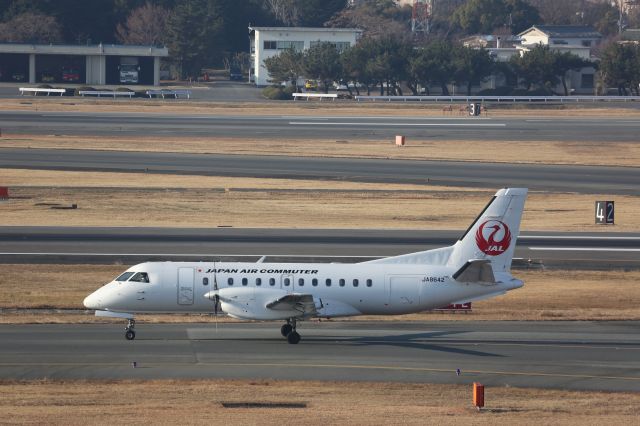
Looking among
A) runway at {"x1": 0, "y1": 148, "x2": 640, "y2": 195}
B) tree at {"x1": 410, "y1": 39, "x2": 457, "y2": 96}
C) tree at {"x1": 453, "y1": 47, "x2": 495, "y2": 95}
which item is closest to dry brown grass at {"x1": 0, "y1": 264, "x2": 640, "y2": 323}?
runway at {"x1": 0, "y1": 148, "x2": 640, "y2": 195}

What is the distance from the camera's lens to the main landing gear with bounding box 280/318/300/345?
34906 mm

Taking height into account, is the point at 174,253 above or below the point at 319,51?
below

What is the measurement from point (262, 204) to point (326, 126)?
48.4m

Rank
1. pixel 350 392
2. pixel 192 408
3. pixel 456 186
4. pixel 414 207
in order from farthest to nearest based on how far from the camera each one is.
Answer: pixel 456 186, pixel 414 207, pixel 350 392, pixel 192 408

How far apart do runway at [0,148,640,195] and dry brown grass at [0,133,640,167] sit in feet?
11.7

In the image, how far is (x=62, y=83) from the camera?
176 m

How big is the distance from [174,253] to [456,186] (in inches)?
1134

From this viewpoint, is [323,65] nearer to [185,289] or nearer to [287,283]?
[287,283]

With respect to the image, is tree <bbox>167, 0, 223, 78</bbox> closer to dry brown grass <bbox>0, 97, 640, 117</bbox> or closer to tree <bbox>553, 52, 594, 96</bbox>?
dry brown grass <bbox>0, 97, 640, 117</bbox>

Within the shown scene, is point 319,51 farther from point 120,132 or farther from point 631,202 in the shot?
point 631,202

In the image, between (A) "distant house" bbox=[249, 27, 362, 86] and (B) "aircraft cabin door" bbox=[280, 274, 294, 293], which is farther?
(A) "distant house" bbox=[249, 27, 362, 86]

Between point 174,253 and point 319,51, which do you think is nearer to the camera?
point 174,253

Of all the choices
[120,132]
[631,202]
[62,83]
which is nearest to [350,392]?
[631,202]

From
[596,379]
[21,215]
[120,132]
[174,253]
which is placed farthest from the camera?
[120,132]
